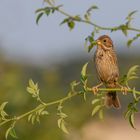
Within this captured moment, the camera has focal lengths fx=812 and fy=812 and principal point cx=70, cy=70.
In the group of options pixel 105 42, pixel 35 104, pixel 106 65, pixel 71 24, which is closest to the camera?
pixel 71 24

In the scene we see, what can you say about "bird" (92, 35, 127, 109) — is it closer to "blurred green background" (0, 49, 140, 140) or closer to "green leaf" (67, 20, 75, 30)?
"blurred green background" (0, 49, 140, 140)

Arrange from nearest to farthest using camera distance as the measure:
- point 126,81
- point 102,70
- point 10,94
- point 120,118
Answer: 1. point 126,81
2. point 102,70
3. point 10,94
4. point 120,118

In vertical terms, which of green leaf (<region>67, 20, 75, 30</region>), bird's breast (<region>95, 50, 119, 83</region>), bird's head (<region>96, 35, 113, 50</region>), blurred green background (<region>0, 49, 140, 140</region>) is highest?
green leaf (<region>67, 20, 75, 30</region>)

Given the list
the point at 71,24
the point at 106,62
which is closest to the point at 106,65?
the point at 106,62

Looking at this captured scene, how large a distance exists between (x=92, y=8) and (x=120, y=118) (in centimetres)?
3768

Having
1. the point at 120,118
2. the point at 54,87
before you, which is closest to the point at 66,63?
the point at 120,118

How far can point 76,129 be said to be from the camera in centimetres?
1038

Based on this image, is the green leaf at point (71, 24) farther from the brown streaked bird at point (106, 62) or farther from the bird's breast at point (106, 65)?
the bird's breast at point (106, 65)

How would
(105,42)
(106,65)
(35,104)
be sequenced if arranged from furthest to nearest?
1. (35,104)
2. (106,65)
3. (105,42)

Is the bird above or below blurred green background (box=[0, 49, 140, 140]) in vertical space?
above

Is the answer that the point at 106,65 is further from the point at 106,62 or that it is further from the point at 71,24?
the point at 71,24

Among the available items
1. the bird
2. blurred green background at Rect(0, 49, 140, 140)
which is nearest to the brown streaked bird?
the bird

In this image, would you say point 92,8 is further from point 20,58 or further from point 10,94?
point 20,58

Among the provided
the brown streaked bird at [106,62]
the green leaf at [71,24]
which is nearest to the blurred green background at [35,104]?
the brown streaked bird at [106,62]
